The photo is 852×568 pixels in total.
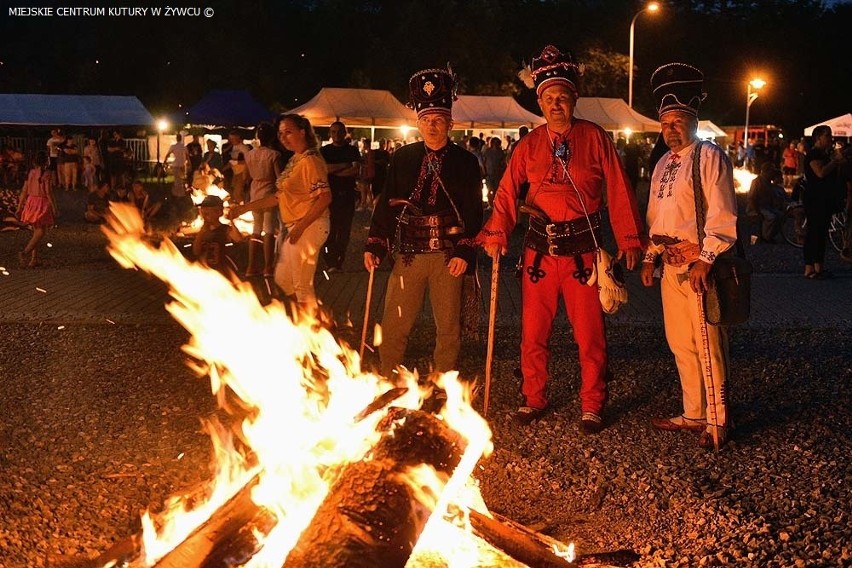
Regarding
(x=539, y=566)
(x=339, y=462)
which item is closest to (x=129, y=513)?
(x=339, y=462)

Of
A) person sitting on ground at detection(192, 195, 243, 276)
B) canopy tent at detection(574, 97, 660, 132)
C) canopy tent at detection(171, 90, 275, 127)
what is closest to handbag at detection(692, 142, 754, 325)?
person sitting on ground at detection(192, 195, 243, 276)

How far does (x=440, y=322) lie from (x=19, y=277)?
736 cm

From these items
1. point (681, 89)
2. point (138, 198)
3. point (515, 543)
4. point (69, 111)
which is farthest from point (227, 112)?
point (515, 543)

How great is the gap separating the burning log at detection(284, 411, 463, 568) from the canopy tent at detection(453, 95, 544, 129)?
963 inches

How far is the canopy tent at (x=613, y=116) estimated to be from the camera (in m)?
29.3

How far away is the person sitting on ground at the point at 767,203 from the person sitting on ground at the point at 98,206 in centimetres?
1174

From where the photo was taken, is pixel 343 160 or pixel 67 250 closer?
pixel 343 160

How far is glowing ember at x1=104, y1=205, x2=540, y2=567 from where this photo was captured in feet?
12.2

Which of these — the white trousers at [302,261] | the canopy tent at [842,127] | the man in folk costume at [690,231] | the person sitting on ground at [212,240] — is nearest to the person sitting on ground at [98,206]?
the person sitting on ground at [212,240]

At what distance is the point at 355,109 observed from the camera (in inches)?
1046

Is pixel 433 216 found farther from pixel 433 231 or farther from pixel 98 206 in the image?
pixel 98 206

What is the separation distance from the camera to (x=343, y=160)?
38.2 ft

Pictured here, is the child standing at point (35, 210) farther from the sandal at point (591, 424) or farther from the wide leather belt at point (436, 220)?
the sandal at point (591, 424)

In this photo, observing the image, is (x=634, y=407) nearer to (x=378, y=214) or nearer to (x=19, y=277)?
(x=378, y=214)
